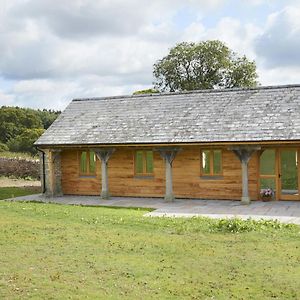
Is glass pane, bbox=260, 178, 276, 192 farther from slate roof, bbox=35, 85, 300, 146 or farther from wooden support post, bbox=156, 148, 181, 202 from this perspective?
wooden support post, bbox=156, 148, 181, 202

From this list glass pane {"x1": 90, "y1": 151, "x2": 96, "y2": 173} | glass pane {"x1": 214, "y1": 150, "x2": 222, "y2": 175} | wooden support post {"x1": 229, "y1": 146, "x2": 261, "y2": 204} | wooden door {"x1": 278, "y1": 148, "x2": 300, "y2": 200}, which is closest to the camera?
wooden support post {"x1": 229, "y1": 146, "x2": 261, "y2": 204}

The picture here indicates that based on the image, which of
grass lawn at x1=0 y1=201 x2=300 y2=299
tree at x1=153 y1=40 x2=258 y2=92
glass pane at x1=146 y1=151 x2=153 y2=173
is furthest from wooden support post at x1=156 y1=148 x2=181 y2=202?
tree at x1=153 y1=40 x2=258 y2=92

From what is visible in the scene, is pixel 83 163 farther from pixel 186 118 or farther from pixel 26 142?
pixel 26 142

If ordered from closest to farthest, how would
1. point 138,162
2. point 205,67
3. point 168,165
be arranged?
point 168,165, point 138,162, point 205,67

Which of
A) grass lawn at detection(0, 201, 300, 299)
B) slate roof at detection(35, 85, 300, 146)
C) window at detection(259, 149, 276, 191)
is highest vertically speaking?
slate roof at detection(35, 85, 300, 146)

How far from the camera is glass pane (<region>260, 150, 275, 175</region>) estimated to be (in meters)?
19.7

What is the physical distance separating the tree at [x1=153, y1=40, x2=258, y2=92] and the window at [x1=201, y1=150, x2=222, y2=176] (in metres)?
28.5

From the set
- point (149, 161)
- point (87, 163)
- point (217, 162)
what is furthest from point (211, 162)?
point (87, 163)

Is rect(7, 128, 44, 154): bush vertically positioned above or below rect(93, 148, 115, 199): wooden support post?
above

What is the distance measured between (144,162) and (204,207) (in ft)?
15.2

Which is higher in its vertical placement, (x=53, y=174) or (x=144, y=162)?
(x=144, y=162)

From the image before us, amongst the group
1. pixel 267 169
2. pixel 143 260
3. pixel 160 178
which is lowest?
pixel 143 260

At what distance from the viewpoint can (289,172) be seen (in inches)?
768

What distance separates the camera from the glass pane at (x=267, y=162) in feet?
64.7
